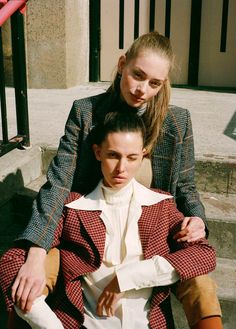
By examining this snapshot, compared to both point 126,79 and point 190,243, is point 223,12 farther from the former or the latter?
point 190,243

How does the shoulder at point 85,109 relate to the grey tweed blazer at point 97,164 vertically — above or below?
above

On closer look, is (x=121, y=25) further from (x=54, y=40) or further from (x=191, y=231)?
(x=191, y=231)

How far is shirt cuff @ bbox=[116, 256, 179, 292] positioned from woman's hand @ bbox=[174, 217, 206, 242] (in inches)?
5.9

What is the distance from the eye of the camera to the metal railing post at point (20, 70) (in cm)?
315

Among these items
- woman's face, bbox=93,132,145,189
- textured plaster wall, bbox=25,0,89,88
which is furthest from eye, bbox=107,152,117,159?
textured plaster wall, bbox=25,0,89,88

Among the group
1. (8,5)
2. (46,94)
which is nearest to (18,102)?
(8,5)

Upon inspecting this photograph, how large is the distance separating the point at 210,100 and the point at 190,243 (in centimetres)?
347

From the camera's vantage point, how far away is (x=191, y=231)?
2029 millimetres

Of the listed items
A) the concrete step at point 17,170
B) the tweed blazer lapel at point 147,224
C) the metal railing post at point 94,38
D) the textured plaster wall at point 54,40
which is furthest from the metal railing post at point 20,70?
the metal railing post at point 94,38

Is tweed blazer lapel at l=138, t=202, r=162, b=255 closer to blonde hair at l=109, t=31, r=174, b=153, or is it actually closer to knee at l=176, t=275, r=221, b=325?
knee at l=176, t=275, r=221, b=325

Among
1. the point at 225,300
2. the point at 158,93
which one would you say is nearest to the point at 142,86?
the point at 158,93

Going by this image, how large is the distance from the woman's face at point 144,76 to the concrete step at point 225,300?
1025mm

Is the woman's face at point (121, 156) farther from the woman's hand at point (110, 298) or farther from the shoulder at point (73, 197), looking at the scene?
the woman's hand at point (110, 298)

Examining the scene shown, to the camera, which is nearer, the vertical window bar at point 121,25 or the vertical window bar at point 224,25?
the vertical window bar at point 224,25
